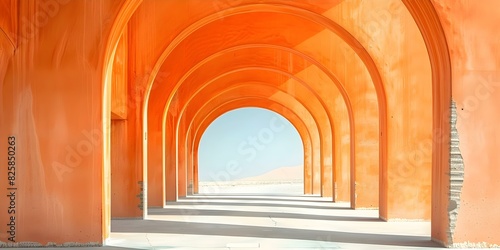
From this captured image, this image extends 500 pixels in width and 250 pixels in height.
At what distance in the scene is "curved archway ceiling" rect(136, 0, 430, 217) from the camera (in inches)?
593

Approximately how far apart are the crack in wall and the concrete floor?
22.7 inches

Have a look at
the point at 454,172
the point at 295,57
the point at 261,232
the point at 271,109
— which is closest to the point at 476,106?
the point at 454,172

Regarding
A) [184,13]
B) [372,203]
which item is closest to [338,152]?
[372,203]

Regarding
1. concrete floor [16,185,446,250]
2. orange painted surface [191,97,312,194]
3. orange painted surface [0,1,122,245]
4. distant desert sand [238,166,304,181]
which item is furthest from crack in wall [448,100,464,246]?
distant desert sand [238,166,304,181]

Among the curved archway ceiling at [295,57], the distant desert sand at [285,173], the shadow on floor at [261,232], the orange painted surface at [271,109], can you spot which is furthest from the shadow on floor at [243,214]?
the distant desert sand at [285,173]

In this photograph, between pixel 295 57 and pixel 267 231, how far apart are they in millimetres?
10213

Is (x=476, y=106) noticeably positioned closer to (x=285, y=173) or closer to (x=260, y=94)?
(x=260, y=94)

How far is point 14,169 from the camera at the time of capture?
989 centimetres

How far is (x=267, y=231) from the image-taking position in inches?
494

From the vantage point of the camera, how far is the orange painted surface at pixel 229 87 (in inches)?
393

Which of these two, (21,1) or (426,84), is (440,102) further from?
(21,1)

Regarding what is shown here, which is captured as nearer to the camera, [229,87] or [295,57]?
[295,57]

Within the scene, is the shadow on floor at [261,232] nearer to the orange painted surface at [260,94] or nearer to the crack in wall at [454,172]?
the crack in wall at [454,172]

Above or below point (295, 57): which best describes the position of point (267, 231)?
below
